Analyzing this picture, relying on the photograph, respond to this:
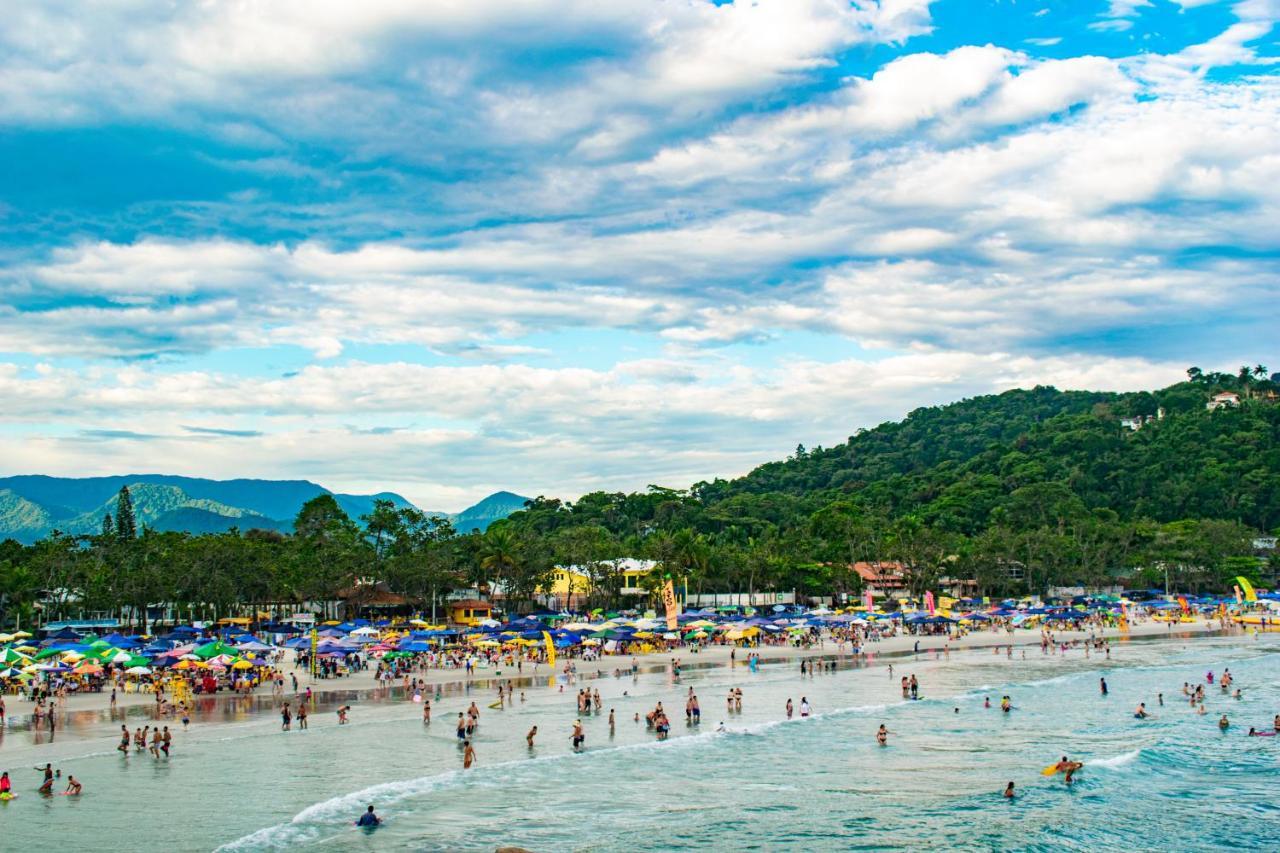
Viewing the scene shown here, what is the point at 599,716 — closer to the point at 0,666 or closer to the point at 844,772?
the point at 844,772

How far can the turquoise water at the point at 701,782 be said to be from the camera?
2511 cm

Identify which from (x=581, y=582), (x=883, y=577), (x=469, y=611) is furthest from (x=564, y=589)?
(x=883, y=577)

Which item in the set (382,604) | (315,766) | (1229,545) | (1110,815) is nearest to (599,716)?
(315,766)

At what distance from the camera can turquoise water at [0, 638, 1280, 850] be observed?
25109 mm

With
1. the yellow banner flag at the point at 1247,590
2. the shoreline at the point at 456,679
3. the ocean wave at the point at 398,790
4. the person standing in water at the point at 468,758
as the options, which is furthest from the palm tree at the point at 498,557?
the yellow banner flag at the point at 1247,590

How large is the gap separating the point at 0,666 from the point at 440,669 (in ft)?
78.1

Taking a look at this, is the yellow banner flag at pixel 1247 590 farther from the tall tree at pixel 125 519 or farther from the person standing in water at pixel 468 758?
the tall tree at pixel 125 519

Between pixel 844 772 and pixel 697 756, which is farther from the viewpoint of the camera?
pixel 697 756

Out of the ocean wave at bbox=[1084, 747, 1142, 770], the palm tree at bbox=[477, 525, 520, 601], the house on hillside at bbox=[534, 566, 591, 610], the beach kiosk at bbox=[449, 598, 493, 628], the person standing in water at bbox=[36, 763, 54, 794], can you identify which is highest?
the palm tree at bbox=[477, 525, 520, 601]

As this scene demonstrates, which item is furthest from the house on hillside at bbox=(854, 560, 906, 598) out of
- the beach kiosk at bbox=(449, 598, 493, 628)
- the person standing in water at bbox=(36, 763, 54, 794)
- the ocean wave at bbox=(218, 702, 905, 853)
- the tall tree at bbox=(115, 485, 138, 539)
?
the person standing in water at bbox=(36, 763, 54, 794)

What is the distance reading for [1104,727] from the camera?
135ft

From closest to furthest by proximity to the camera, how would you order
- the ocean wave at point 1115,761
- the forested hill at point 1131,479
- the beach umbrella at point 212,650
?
the ocean wave at point 1115,761, the beach umbrella at point 212,650, the forested hill at point 1131,479

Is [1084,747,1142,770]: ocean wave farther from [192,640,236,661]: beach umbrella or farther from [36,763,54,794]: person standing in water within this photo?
[192,640,236,661]: beach umbrella

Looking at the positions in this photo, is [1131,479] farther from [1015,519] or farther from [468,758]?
[468,758]
